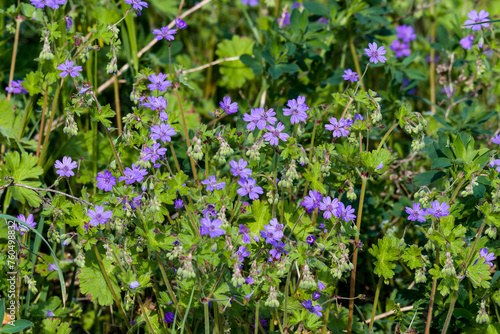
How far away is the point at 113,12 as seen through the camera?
3.06 metres

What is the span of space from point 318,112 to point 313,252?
712 millimetres

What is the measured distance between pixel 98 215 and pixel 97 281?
410 mm

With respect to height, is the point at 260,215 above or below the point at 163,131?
below

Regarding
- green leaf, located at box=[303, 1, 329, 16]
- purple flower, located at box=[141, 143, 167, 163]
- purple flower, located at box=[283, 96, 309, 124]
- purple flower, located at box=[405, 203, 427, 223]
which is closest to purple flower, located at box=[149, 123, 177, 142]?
purple flower, located at box=[141, 143, 167, 163]

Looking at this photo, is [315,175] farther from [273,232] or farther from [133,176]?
[133,176]

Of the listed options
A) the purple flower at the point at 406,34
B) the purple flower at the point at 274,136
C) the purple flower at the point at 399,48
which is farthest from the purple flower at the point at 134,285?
the purple flower at the point at 406,34

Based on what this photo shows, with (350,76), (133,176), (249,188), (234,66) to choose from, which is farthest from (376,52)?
(234,66)

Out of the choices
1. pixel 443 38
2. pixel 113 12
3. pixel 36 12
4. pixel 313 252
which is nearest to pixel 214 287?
pixel 313 252

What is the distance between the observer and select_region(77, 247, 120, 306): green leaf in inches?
83.8

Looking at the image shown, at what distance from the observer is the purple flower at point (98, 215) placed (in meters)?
1.88

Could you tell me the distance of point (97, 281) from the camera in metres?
2.16

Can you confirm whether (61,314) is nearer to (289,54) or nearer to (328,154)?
(328,154)

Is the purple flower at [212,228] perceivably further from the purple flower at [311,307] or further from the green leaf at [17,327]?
the green leaf at [17,327]

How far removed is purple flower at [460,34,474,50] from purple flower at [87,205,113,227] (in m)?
2.29
